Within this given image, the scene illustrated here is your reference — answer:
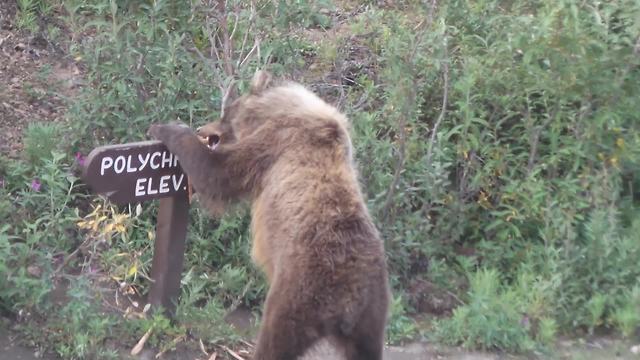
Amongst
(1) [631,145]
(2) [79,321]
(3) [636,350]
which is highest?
(1) [631,145]

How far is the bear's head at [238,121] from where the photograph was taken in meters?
5.27

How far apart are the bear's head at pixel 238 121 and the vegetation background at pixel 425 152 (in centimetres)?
95

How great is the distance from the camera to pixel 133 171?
212 inches

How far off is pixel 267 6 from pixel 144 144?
2.14 meters

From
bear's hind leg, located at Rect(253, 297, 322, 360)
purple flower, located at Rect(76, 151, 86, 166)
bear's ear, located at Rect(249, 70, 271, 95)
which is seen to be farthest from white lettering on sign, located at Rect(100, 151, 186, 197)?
bear's hind leg, located at Rect(253, 297, 322, 360)

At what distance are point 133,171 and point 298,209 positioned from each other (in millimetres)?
1110

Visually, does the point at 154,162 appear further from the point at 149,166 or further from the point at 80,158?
the point at 80,158

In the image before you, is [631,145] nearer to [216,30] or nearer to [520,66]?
[520,66]

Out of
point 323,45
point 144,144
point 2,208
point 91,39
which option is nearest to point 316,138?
point 144,144

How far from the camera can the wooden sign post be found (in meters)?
5.31

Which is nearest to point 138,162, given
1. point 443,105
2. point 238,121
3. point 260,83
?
point 238,121

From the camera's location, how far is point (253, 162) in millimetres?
5074

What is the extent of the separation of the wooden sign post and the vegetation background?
0.71 feet

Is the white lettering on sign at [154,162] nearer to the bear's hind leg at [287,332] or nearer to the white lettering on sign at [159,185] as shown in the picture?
the white lettering on sign at [159,185]
